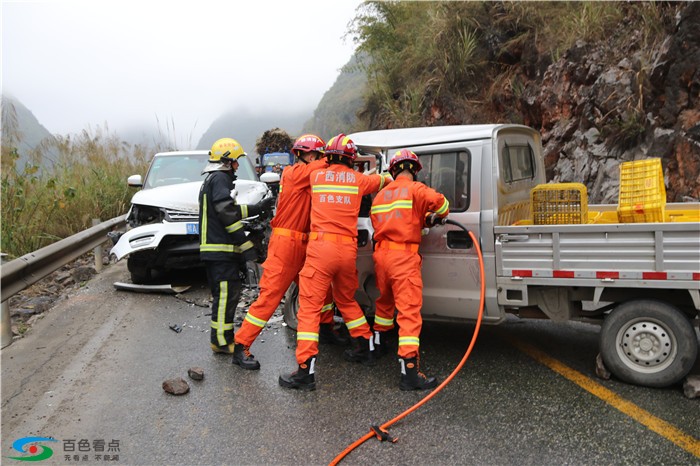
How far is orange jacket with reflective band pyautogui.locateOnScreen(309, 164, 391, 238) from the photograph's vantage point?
457cm

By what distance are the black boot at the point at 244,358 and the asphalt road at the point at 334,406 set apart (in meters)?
0.09

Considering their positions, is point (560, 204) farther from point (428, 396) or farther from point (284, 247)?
point (284, 247)

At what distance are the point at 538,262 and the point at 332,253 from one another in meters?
1.61

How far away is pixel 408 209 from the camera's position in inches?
175

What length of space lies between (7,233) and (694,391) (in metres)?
7.89

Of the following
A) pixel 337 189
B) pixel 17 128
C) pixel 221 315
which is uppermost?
pixel 17 128

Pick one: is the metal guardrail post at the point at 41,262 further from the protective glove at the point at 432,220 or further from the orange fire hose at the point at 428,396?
the protective glove at the point at 432,220

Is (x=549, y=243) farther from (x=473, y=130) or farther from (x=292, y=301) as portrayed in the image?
(x=292, y=301)

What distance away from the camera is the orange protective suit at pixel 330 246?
14.6 feet

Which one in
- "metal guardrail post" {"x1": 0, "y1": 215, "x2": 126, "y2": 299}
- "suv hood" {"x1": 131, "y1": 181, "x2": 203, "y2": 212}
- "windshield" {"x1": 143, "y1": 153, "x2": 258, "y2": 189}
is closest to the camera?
"metal guardrail post" {"x1": 0, "y1": 215, "x2": 126, "y2": 299}

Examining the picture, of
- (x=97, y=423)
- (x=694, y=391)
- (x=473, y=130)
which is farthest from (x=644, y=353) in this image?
(x=97, y=423)

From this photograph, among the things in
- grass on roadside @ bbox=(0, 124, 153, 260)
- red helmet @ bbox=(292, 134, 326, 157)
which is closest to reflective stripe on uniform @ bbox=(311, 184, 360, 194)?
red helmet @ bbox=(292, 134, 326, 157)

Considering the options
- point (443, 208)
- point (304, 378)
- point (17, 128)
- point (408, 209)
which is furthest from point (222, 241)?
point (17, 128)

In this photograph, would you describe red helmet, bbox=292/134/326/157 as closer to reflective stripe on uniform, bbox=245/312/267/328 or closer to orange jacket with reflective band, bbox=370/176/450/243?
orange jacket with reflective band, bbox=370/176/450/243
